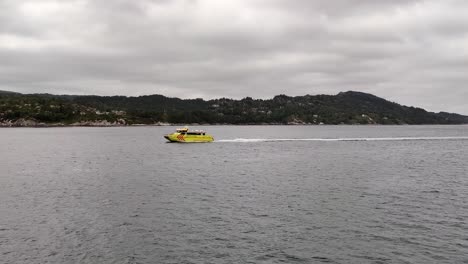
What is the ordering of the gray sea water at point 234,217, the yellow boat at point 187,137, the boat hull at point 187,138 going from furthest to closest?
the yellow boat at point 187,137 → the boat hull at point 187,138 → the gray sea water at point 234,217

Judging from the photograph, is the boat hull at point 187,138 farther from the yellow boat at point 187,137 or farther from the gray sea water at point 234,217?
the gray sea water at point 234,217

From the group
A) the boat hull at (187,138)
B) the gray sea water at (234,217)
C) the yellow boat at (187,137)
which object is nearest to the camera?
the gray sea water at (234,217)

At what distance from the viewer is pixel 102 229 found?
125 feet

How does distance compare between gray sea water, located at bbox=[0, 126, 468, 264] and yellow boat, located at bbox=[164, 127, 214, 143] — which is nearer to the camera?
gray sea water, located at bbox=[0, 126, 468, 264]

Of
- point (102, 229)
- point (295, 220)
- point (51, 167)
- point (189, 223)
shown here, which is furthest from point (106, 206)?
point (51, 167)

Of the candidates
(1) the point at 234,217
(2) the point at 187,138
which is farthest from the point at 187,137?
(1) the point at 234,217

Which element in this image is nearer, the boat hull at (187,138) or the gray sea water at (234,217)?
the gray sea water at (234,217)

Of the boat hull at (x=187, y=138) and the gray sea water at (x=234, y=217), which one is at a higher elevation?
the boat hull at (x=187, y=138)

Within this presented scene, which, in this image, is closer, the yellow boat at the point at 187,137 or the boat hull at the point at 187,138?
the boat hull at the point at 187,138

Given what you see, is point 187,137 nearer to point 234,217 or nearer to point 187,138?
point 187,138

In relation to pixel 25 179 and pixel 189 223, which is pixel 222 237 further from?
pixel 25 179

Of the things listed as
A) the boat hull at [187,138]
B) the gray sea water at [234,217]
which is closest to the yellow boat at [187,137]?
the boat hull at [187,138]

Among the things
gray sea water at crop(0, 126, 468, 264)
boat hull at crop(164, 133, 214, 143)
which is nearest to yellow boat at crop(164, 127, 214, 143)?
boat hull at crop(164, 133, 214, 143)

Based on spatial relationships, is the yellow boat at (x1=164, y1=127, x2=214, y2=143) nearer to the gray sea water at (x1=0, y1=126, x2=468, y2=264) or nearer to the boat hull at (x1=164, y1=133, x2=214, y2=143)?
the boat hull at (x1=164, y1=133, x2=214, y2=143)
